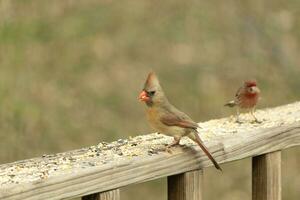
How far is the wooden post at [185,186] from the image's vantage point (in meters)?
3.43

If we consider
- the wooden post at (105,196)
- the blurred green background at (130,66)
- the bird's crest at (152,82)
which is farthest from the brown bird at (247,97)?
the blurred green background at (130,66)

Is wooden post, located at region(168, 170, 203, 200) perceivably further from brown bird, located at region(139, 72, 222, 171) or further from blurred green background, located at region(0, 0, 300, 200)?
blurred green background, located at region(0, 0, 300, 200)

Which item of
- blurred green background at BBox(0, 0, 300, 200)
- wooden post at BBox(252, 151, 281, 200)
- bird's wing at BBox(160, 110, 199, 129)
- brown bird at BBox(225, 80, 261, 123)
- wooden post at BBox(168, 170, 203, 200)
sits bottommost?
wooden post at BBox(168, 170, 203, 200)

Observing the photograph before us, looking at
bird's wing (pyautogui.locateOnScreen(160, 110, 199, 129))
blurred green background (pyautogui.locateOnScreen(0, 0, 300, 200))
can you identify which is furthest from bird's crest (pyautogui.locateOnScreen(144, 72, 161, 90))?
blurred green background (pyautogui.locateOnScreen(0, 0, 300, 200))

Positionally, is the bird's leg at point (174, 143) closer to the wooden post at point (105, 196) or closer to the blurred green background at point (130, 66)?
the wooden post at point (105, 196)

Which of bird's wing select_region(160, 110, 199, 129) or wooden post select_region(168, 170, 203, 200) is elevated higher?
bird's wing select_region(160, 110, 199, 129)

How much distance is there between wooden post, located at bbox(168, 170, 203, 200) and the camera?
3.43 meters

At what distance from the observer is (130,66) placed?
1097cm

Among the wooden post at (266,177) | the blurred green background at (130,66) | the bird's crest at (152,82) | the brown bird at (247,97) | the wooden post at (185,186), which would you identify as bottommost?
the wooden post at (185,186)

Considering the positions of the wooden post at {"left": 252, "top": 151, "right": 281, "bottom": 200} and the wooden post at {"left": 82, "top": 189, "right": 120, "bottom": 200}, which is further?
the wooden post at {"left": 252, "top": 151, "right": 281, "bottom": 200}

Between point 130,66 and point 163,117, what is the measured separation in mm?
7274

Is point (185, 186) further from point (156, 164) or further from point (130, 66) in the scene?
point (130, 66)

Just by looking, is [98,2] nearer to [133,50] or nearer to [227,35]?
[133,50]

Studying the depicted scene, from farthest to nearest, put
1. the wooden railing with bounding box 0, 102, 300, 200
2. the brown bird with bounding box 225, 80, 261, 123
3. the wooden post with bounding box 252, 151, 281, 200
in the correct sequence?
the brown bird with bounding box 225, 80, 261, 123, the wooden post with bounding box 252, 151, 281, 200, the wooden railing with bounding box 0, 102, 300, 200
